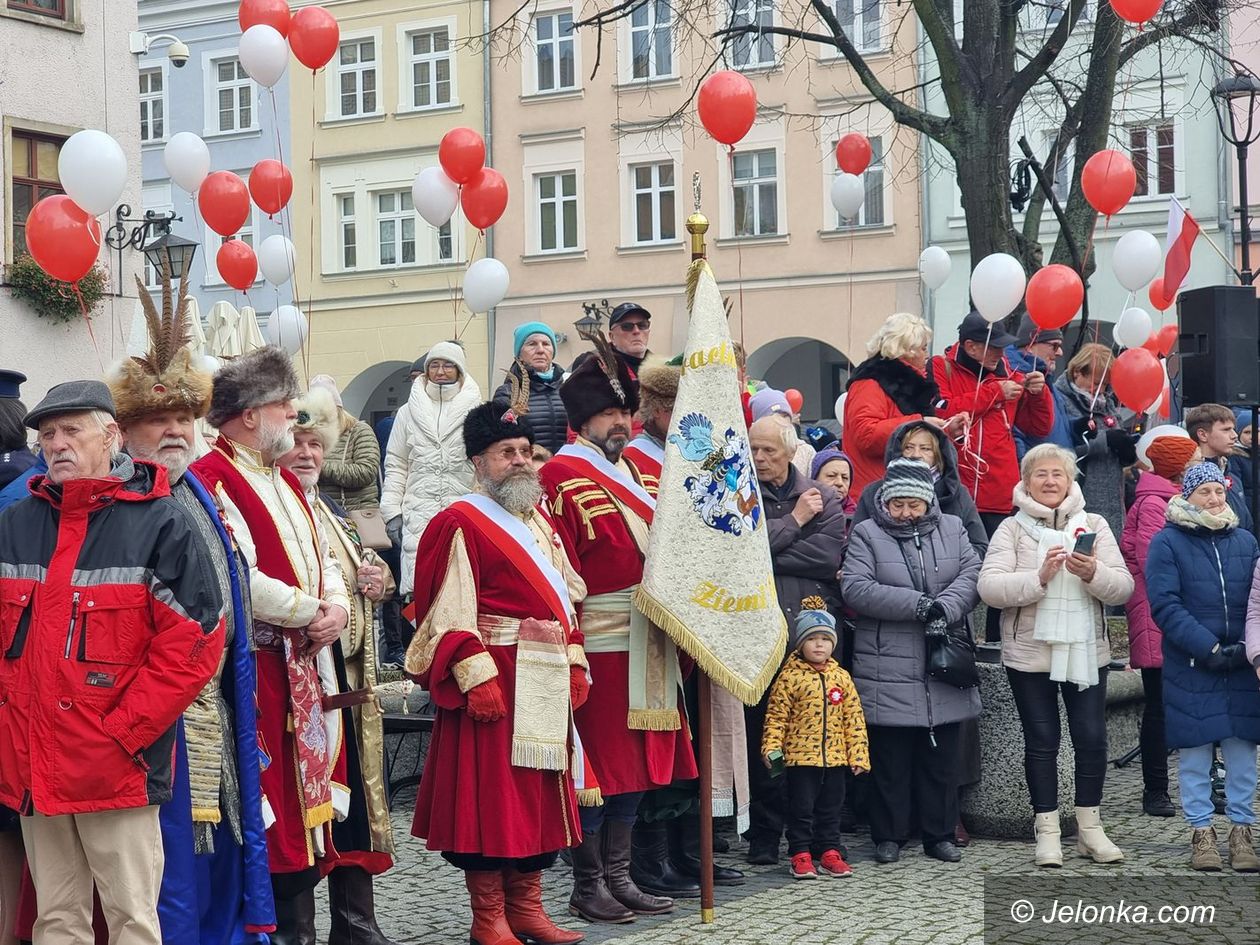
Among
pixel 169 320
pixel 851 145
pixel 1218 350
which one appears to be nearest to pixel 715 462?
pixel 169 320

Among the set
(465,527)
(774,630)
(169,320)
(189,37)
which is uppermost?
(189,37)

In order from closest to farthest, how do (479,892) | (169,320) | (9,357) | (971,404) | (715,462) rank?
(169,320), (479,892), (715,462), (971,404), (9,357)

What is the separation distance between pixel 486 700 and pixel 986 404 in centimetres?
452

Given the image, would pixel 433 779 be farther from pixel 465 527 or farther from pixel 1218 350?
pixel 1218 350

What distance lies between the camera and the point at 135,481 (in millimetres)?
5211

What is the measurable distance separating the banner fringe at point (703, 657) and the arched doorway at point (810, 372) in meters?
24.6

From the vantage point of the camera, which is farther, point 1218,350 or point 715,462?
point 1218,350

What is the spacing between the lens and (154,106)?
35500 mm

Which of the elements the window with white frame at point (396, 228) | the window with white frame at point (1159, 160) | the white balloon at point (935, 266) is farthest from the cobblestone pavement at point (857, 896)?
the window with white frame at point (396, 228)

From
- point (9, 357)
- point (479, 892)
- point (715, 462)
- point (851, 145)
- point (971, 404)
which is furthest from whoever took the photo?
point (9, 357)

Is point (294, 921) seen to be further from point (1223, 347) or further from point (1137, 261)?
point (1137, 261)

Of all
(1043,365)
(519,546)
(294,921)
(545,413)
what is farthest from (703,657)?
(1043,365)

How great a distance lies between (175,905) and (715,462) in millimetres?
2776

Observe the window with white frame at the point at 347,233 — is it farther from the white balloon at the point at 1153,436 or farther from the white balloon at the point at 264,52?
the white balloon at the point at 1153,436
